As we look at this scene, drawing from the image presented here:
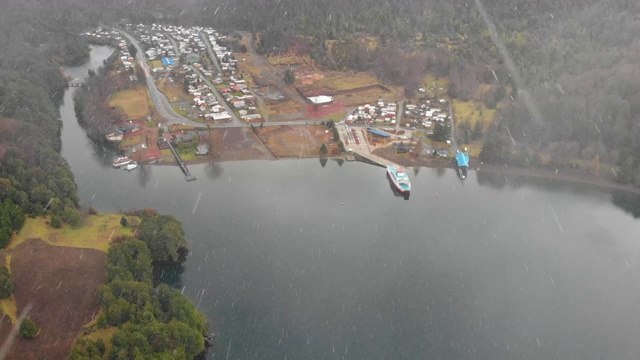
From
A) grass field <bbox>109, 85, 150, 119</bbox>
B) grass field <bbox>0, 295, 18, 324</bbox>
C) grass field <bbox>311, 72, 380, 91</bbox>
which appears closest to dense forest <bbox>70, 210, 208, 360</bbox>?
grass field <bbox>0, 295, 18, 324</bbox>

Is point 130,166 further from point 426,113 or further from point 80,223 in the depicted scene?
point 426,113

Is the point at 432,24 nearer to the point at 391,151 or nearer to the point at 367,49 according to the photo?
the point at 367,49

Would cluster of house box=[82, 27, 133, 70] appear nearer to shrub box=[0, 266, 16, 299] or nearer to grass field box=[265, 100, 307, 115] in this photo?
grass field box=[265, 100, 307, 115]

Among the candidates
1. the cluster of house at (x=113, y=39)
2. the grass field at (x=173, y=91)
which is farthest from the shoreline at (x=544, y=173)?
the cluster of house at (x=113, y=39)

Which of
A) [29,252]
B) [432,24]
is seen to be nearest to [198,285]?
[29,252]

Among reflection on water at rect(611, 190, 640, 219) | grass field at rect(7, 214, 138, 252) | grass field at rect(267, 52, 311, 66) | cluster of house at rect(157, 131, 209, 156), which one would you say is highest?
grass field at rect(7, 214, 138, 252)

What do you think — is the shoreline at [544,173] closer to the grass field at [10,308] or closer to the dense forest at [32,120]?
the dense forest at [32,120]

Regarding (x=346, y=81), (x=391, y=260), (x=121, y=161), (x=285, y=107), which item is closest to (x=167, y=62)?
(x=285, y=107)
